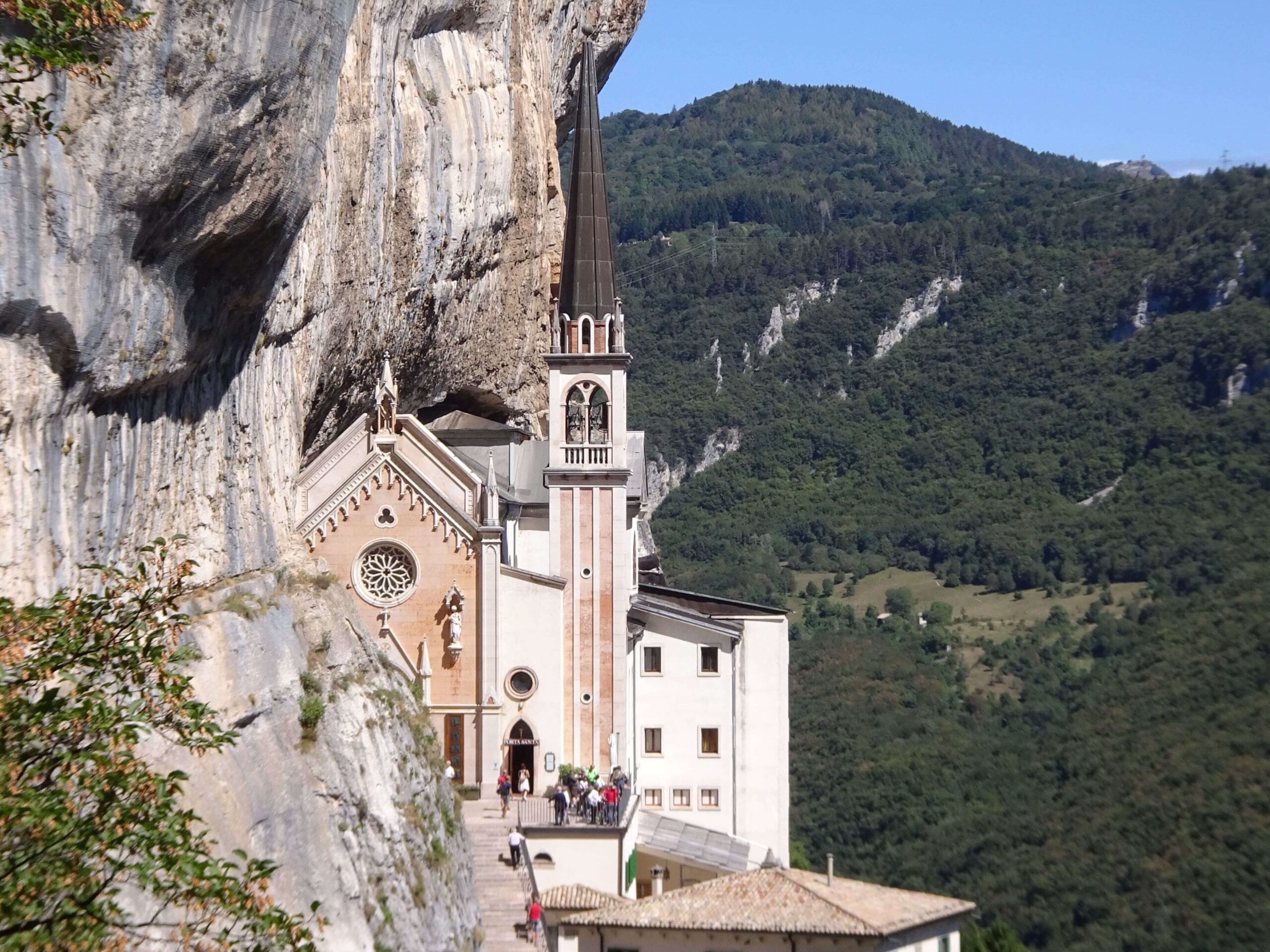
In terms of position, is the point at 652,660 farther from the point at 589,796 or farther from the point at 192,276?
the point at 192,276

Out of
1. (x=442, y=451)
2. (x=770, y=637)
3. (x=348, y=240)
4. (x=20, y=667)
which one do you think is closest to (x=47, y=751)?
(x=20, y=667)

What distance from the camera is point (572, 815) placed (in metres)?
43.2

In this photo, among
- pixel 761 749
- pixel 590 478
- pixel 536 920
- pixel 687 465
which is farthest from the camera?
pixel 687 465

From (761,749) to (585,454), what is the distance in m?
8.99

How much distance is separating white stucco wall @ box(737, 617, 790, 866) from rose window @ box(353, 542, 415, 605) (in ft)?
31.0

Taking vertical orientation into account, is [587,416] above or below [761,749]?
above

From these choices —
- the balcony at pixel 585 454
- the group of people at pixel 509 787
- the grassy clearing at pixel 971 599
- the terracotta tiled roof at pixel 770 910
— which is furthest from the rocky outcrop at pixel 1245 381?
A: the group of people at pixel 509 787

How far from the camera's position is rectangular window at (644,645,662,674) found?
163 ft

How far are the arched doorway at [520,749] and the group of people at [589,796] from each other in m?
0.90

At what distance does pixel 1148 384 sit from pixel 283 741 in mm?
102938

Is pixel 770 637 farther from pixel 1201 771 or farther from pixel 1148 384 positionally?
pixel 1148 384

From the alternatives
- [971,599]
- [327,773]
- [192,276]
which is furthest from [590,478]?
[971,599]

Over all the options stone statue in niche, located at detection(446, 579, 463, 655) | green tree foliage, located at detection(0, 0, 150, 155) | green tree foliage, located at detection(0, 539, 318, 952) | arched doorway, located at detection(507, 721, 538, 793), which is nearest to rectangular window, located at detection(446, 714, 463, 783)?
arched doorway, located at detection(507, 721, 538, 793)

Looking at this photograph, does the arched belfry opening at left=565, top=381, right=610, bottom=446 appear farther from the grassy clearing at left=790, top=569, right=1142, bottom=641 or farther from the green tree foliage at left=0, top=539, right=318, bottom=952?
the grassy clearing at left=790, top=569, right=1142, bottom=641
